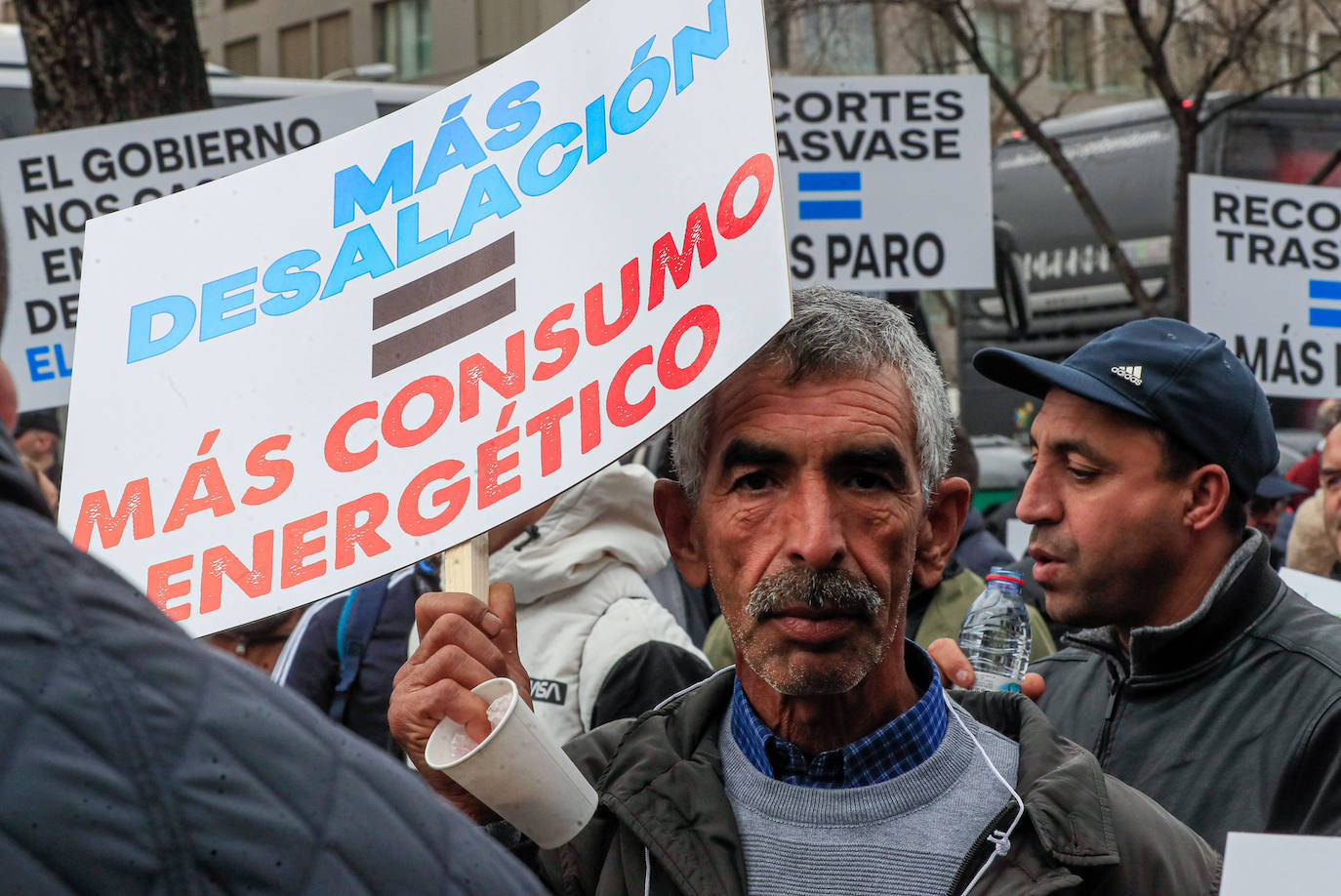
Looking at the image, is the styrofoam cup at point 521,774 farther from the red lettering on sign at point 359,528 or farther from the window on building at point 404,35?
the window on building at point 404,35

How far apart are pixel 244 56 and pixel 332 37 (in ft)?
6.14

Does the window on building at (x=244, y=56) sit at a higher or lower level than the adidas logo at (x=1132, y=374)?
higher

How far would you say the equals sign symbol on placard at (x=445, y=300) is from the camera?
6.43ft

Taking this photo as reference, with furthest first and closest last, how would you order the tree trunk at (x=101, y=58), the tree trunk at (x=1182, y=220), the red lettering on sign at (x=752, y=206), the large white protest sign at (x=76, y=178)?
the tree trunk at (x=1182, y=220)
the tree trunk at (x=101, y=58)
the large white protest sign at (x=76, y=178)
the red lettering on sign at (x=752, y=206)

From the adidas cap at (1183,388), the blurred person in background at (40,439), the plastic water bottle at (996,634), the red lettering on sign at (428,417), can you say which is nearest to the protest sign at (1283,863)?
the red lettering on sign at (428,417)

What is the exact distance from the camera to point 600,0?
6.52 ft

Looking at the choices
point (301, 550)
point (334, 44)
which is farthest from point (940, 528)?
point (334, 44)

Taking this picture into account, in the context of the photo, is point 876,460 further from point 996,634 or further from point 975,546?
point 975,546

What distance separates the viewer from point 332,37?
113 feet

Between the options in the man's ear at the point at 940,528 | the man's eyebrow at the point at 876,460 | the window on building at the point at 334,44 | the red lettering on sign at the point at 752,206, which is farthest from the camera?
the window on building at the point at 334,44

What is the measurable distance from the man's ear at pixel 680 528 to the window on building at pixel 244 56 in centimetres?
3253

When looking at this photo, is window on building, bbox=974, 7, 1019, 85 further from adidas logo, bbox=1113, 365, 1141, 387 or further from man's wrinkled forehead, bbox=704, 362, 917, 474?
man's wrinkled forehead, bbox=704, 362, 917, 474

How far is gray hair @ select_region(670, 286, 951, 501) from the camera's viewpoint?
2184 millimetres

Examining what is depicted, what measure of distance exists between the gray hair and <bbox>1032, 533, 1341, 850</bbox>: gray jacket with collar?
2.53ft
